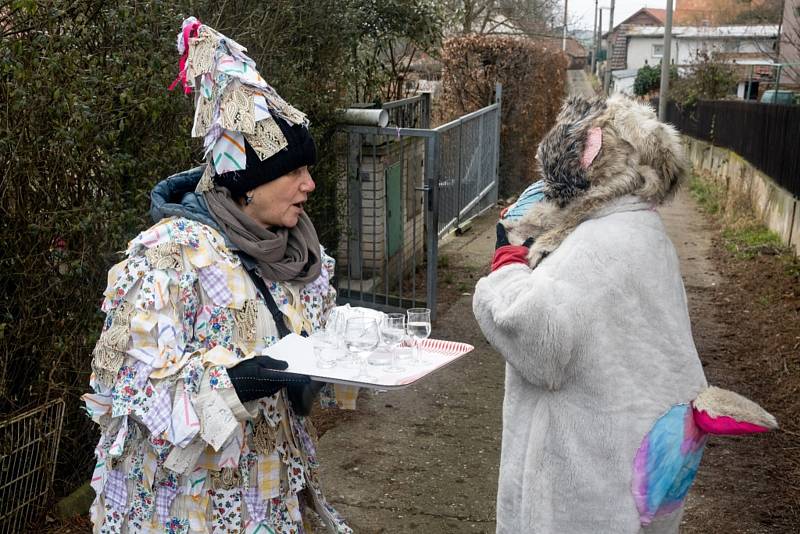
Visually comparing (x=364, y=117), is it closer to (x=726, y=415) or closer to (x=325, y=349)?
(x=325, y=349)

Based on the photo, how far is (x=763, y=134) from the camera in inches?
521

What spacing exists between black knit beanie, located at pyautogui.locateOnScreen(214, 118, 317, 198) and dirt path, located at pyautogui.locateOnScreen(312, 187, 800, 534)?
1767 millimetres

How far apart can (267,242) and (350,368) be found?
0.49 metres

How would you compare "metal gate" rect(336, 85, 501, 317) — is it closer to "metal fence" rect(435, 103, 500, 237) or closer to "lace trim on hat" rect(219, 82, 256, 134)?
"metal fence" rect(435, 103, 500, 237)

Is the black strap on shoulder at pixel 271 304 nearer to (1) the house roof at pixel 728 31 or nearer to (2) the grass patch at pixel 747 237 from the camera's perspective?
(2) the grass patch at pixel 747 237

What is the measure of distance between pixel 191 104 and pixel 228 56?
1993 millimetres

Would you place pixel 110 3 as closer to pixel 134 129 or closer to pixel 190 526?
pixel 134 129

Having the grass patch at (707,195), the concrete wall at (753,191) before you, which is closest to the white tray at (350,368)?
the concrete wall at (753,191)

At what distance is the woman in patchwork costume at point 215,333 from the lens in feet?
7.36

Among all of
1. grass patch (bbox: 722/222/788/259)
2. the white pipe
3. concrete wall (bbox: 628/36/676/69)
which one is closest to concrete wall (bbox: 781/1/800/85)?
grass patch (bbox: 722/222/788/259)

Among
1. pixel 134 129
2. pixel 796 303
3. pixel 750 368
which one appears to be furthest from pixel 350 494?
Answer: pixel 796 303

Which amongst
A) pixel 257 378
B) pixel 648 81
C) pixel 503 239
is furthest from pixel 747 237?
pixel 648 81

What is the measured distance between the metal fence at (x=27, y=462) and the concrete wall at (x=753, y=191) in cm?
813

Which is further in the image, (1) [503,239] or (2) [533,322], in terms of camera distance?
(1) [503,239]
